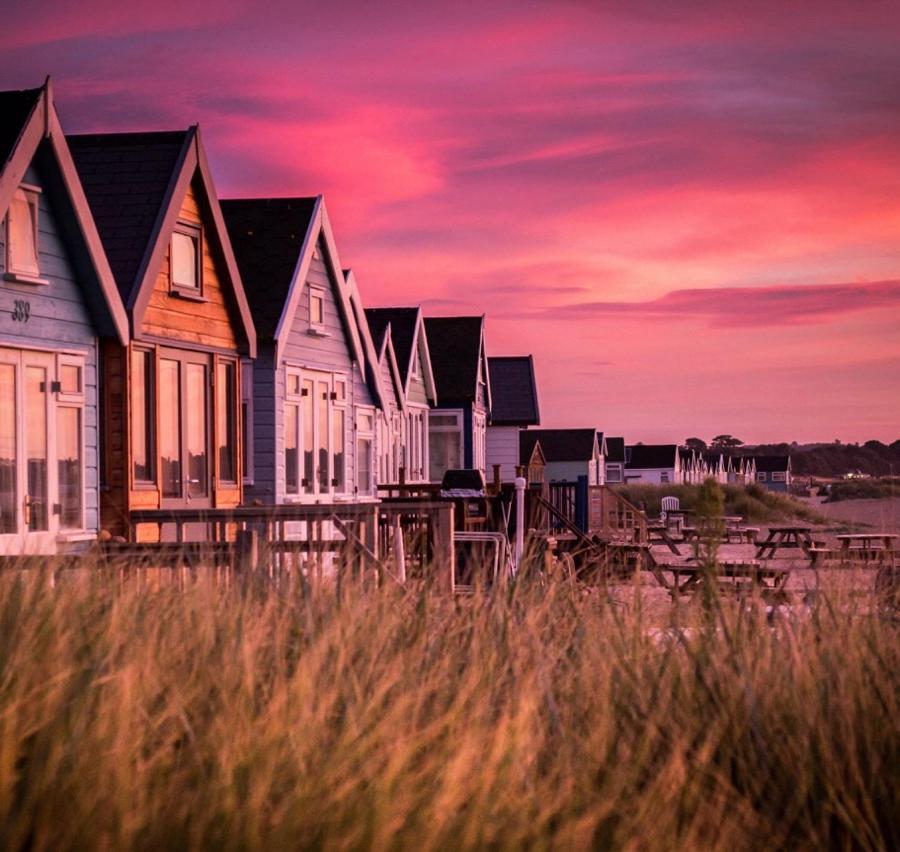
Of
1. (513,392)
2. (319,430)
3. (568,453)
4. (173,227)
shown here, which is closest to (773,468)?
(568,453)

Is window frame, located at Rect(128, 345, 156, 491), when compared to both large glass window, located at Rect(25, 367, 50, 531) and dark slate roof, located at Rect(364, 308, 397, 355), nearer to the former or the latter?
large glass window, located at Rect(25, 367, 50, 531)

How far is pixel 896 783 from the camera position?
18.0 ft

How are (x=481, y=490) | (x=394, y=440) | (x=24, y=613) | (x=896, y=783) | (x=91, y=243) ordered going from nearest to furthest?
(x=896, y=783), (x=24, y=613), (x=91, y=243), (x=481, y=490), (x=394, y=440)

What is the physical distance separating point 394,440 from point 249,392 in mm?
13123

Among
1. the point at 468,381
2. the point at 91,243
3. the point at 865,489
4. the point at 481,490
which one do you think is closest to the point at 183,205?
the point at 91,243

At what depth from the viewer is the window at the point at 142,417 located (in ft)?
56.5

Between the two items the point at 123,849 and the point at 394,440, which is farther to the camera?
the point at 394,440

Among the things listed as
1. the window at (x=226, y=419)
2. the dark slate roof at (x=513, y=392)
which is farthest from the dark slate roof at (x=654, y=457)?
the window at (x=226, y=419)

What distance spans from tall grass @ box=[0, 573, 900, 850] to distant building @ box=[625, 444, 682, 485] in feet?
420

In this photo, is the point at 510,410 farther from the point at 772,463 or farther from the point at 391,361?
the point at 772,463

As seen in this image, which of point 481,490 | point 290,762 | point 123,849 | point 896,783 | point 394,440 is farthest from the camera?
point 394,440

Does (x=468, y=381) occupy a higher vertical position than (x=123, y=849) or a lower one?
higher

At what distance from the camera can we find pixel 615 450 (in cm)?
12331

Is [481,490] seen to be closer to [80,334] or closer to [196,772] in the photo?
[80,334]
